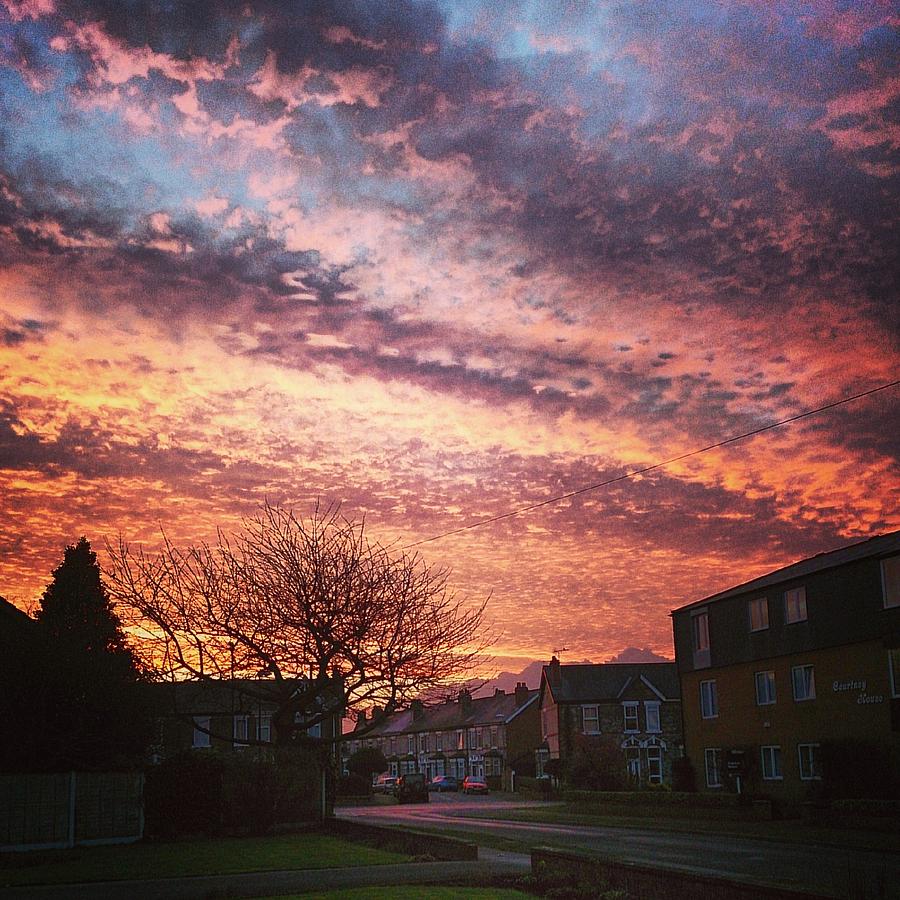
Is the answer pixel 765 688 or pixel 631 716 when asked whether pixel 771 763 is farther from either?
pixel 631 716

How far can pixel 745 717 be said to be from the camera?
4778cm

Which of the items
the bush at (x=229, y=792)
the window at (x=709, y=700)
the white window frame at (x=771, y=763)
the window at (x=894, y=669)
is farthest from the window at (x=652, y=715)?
the bush at (x=229, y=792)

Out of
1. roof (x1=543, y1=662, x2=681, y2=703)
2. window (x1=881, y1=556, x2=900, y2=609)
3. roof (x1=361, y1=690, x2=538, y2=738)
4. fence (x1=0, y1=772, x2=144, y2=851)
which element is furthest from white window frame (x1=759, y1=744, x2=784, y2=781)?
roof (x1=361, y1=690, x2=538, y2=738)

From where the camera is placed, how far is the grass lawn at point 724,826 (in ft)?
91.5

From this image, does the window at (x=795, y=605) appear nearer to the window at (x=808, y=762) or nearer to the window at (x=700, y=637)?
the window at (x=808, y=762)

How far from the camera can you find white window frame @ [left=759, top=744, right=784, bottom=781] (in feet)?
148

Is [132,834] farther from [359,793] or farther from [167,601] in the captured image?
[359,793]

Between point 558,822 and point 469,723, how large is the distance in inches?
2947

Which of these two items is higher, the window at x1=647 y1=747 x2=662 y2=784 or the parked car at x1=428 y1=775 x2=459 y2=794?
the window at x1=647 y1=747 x2=662 y2=784

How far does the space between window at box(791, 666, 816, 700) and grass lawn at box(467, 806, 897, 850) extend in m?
6.99

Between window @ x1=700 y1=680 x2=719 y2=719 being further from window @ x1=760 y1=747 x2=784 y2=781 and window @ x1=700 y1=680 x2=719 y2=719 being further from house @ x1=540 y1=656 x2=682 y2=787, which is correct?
house @ x1=540 y1=656 x2=682 y2=787

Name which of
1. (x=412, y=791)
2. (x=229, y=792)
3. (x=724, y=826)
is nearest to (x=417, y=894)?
(x=229, y=792)

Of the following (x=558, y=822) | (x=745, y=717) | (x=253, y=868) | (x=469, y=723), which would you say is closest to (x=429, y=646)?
(x=253, y=868)

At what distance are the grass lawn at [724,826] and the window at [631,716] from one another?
3883 centimetres
